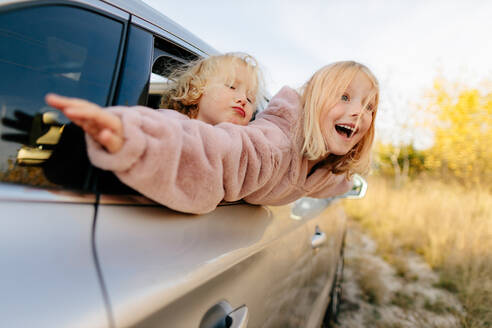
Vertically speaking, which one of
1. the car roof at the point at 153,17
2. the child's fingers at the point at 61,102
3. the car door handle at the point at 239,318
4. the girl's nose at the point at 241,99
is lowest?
the car door handle at the point at 239,318

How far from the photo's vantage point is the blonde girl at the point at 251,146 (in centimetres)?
54

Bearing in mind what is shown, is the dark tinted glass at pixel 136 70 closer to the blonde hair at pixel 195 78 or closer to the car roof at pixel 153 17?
the car roof at pixel 153 17

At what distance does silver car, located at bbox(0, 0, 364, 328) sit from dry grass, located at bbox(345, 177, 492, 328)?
8.82ft

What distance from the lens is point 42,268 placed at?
500mm

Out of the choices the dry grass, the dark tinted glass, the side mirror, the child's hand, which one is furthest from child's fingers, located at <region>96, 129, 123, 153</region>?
the dry grass

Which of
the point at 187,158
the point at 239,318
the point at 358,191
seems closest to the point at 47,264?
the point at 187,158

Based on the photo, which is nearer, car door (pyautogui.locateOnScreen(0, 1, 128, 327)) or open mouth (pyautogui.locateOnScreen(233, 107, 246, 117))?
car door (pyautogui.locateOnScreen(0, 1, 128, 327))

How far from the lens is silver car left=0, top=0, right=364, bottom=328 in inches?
19.7

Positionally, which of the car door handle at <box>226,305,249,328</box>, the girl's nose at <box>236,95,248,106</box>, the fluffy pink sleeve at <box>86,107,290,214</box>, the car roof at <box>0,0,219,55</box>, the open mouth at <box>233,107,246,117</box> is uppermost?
the car roof at <box>0,0,219,55</box>

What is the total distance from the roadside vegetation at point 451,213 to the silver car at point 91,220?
8.86 feet

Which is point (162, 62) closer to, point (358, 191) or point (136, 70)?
point (136, 70)

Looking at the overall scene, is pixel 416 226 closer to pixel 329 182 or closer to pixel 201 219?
pixel 329 182

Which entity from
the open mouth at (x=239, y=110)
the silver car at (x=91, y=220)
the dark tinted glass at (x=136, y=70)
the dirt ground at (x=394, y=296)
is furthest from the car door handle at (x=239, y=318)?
the dirt ground at (x=394, y=296)

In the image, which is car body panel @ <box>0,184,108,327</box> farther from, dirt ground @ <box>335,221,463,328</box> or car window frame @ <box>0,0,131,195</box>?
dirt ground @ <box>335,221,463,328</box>
